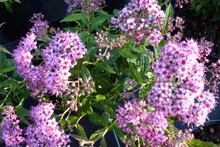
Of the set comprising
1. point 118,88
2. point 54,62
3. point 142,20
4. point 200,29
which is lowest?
point 118,88

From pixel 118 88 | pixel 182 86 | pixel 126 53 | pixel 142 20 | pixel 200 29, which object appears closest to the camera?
pixel 182 86

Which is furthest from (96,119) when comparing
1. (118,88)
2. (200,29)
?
(200,29)

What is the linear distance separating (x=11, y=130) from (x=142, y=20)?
1.06m

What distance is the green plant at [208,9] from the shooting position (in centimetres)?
255

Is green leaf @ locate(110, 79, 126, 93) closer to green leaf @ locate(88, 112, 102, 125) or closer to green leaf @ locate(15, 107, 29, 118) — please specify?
green leaf @ locate(88, 112, 102, 125)

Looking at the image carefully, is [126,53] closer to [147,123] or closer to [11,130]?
[147,123]

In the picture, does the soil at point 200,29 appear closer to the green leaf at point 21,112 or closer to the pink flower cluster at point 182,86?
the pink flower cluster at point 182,86

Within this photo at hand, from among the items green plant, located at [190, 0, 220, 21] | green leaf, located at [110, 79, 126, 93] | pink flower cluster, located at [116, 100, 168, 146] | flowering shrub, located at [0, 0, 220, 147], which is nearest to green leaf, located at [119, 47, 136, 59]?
flowering shrub, located at [0, 0, 220, 147]

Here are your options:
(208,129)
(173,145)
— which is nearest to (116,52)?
(173,145)

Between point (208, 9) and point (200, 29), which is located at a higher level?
point (208, 9)

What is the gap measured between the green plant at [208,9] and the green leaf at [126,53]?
5.22ft

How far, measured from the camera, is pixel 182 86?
1.17 metres

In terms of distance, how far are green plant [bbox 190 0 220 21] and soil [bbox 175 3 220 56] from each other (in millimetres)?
93

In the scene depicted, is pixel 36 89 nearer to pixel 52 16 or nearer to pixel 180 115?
pixel 180 115
